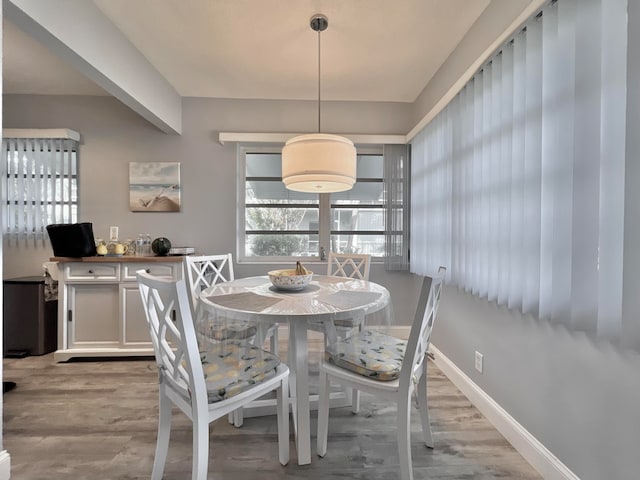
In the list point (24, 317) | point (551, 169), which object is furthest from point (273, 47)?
point (24, 317)

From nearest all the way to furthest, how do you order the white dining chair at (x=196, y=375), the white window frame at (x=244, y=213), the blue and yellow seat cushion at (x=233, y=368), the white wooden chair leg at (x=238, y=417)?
1. the white dining chair at (x=196, y=375)
2. the blue and yellow seat cushion at (x=233, y=368)
3. the white wooden chair leg at (x=238, y=417)
4. the white window frame at (x=244, y=213)

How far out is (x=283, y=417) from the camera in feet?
4.63

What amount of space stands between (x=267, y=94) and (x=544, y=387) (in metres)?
3.17

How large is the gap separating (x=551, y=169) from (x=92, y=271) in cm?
336

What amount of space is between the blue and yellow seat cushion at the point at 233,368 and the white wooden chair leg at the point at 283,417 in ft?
0.35

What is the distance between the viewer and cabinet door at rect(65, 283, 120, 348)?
2.67 metres

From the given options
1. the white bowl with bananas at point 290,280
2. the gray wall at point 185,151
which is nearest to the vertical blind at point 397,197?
the gray wall at point 185,151

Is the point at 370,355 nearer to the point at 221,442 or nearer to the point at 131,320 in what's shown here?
the point at 221,442

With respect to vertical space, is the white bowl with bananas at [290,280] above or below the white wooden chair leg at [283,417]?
above

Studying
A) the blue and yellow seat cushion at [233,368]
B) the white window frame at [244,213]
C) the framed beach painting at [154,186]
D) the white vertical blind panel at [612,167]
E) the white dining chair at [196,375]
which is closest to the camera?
the white vertical blind panel at [612,167]

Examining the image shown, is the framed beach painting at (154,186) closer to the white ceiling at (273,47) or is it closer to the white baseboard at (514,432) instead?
the white ceiling at (273,47)

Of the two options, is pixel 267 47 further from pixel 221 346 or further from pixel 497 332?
pixel 497 332

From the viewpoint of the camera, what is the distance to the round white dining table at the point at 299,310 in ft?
4.31

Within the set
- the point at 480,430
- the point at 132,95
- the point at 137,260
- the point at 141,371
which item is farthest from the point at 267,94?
the point at 480,430
